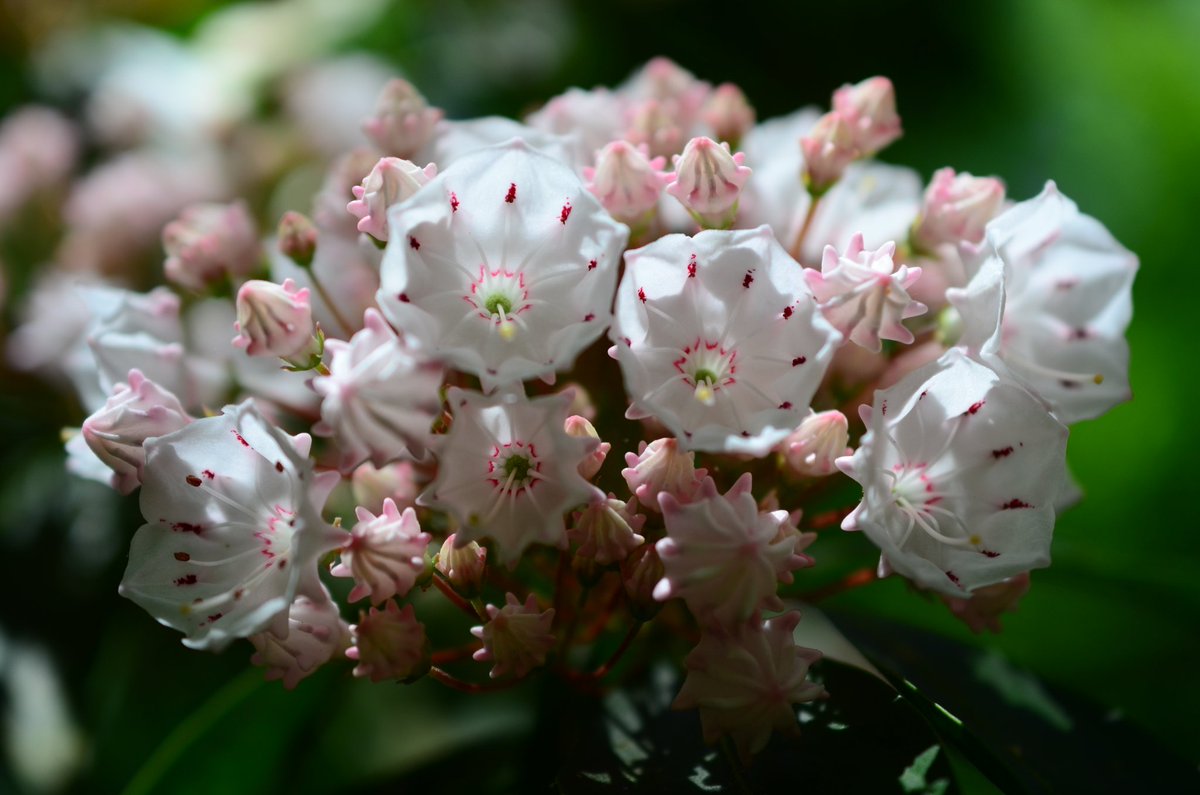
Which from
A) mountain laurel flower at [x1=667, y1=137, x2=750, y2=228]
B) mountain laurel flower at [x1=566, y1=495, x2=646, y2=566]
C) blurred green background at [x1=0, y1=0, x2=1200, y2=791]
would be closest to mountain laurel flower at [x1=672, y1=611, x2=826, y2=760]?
mountain laurel flower at [x1=566, y1=495, x2=646, y2=566]

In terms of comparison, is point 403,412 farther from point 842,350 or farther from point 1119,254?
point 1119,254

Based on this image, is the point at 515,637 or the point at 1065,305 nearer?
the point at 515,637

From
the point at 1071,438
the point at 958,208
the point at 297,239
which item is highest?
the point at 958,208

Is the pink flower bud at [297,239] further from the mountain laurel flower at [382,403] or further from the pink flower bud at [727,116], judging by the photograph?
the pink flower bud at [727,116]

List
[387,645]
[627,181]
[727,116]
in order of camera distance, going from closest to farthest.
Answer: [387,645], [627,181], [727,116]

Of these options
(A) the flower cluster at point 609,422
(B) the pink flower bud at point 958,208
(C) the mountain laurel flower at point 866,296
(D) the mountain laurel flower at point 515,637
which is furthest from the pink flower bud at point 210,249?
(B) the pink flower bud at point 958,208

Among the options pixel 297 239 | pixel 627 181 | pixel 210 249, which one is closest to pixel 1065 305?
pixel 627 181

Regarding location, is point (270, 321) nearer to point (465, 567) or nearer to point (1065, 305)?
point (465, 567)
